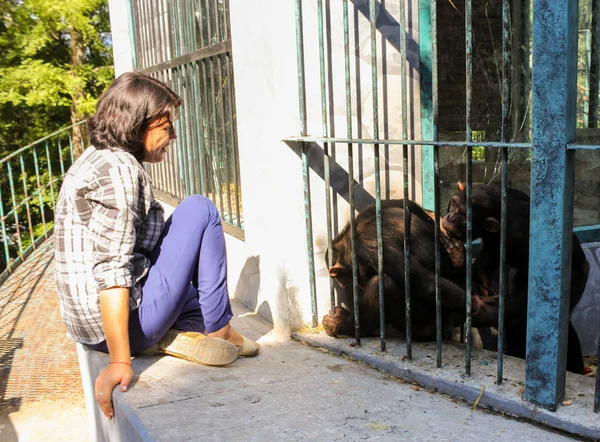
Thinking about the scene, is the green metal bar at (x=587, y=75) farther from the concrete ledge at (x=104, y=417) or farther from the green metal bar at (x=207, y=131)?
the concrete ledge at (x=104, y=417)

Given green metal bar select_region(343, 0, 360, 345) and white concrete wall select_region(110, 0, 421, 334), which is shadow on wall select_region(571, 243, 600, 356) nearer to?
white concrete wall select_region(110, 0, 421, 334)

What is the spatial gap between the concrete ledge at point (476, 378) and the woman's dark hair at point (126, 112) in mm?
1436

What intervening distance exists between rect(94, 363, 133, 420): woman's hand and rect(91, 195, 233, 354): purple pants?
9.1 inches

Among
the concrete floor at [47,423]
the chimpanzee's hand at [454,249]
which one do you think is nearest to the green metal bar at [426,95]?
the chimpanzee's hand at [454,249]

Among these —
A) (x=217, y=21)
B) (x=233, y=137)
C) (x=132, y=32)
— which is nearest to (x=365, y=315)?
(x=233, y=137)

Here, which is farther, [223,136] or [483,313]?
[223,136]

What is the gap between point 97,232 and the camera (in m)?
2.25

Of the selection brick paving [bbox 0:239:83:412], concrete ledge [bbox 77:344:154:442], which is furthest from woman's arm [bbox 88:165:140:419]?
brick paving [bbox 0:239:83:412]

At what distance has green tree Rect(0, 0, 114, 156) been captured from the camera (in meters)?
11.9

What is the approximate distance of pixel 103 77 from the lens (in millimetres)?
13320

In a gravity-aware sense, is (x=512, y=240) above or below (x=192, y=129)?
below

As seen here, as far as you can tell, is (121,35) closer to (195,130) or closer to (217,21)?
(195,130)

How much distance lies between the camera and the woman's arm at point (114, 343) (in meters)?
2.23

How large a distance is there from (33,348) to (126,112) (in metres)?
2.41
